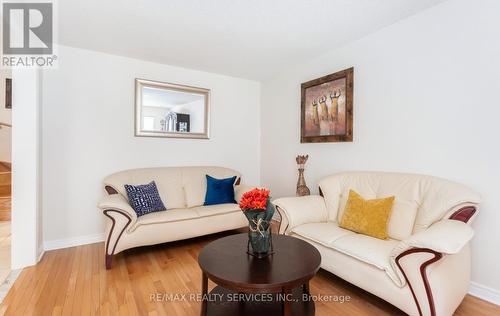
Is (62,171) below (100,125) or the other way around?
below

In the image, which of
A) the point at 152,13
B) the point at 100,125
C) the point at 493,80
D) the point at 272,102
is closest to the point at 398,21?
→ the point at 493,80

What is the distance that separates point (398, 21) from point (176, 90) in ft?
9.07

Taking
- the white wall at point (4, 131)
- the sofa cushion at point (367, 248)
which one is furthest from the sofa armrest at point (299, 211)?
the white wall at point (4, 131)

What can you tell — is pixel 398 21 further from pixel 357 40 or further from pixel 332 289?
pixel 332 289

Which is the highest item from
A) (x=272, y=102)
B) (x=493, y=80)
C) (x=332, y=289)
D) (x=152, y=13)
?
(x=152, y=13)

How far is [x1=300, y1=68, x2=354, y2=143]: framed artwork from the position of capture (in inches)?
110

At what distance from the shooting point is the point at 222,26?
2439 mm

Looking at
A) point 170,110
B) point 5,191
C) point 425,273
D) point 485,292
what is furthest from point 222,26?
point 5,191

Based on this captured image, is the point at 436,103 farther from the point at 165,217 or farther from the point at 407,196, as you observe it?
the point at 165,217

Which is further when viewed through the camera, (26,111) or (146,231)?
(146,231)

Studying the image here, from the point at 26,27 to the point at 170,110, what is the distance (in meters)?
1.64

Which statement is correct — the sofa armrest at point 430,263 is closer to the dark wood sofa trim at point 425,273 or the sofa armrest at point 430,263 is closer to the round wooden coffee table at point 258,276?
the dark wood sofa trim at point 425,273

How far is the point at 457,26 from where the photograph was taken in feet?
6.55

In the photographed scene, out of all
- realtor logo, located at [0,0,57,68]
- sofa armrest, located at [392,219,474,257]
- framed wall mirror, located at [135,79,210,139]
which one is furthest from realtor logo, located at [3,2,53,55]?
sofa armrest, located at [392,219,474,257]
